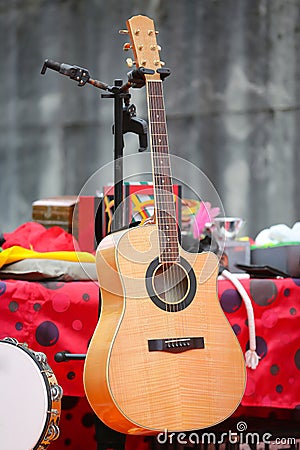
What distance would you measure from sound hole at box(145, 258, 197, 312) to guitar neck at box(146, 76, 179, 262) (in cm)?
3

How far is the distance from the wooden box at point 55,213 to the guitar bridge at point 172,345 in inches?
49.9

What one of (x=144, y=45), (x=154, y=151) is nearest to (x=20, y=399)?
(x=154, y=151)

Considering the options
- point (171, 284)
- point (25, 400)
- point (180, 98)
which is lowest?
point (25, 400)

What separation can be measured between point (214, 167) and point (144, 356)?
2.85 meters

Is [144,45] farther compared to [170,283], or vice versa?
[144,45]

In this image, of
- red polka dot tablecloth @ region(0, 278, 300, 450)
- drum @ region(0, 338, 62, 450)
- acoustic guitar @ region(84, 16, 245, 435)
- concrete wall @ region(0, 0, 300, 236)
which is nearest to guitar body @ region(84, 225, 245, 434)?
acoustic guitar @ region(84, 16, 245, 435)

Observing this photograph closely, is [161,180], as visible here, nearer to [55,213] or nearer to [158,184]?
[158,184]

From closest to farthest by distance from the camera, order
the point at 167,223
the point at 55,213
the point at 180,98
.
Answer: the point at 167,223
the point at 55,213
the point at 180,98

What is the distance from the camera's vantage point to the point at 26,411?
190 centimetres

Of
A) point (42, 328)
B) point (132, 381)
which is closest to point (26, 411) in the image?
point (132, 381)

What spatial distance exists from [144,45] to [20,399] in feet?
3.33

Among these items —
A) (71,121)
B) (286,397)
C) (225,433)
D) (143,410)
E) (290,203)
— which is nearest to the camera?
(143,410)

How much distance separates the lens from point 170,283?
6.46 ft

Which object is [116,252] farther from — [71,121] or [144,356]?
[71,121]
